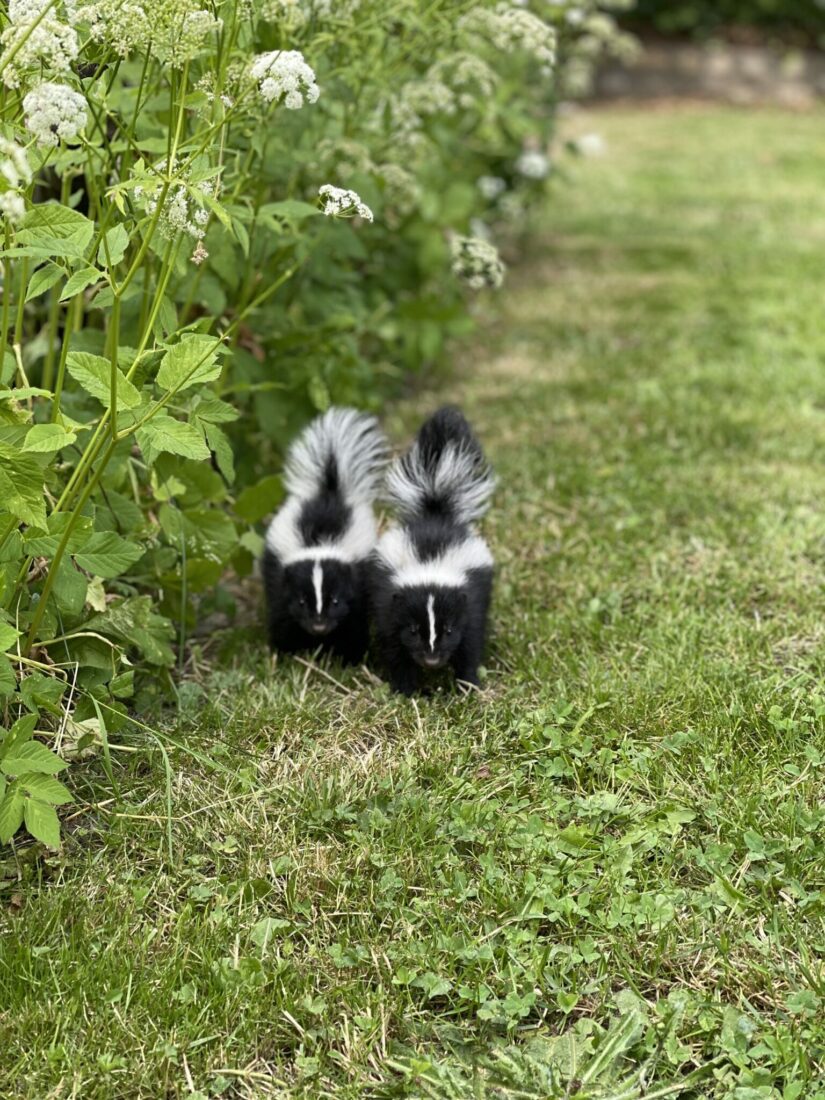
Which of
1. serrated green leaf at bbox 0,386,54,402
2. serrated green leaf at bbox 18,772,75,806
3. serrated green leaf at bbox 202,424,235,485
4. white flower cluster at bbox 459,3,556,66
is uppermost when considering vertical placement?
white flower cluster at bbox 459,3,556,66

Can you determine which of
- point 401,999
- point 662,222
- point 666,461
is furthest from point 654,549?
point 662,222

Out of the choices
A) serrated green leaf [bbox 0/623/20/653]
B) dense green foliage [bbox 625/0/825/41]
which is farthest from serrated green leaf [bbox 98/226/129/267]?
dense green foliage [bbox 625/0/825/41]

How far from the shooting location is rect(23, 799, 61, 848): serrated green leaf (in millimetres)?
2410

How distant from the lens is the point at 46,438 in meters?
2.47

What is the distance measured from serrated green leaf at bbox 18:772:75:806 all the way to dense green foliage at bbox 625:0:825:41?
17.5 metres

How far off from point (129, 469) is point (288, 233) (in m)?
0.99

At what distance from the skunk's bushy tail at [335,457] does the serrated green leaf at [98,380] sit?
1322 millimetres

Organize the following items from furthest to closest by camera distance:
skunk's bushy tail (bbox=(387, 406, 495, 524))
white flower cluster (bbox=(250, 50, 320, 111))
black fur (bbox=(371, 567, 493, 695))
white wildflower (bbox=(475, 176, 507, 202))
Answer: white wildflower (bbox=(475, 176, 507, 202)), skunk's bushy tail (bbox=(387, 406, 495, 524)), black fur (bbox=(371, 567, 493, 695)), white flower cluster (bbox=(250, 50, 320, 111))

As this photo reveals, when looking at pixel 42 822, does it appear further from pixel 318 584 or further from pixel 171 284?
pixel 171 284

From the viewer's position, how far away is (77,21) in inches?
96.5

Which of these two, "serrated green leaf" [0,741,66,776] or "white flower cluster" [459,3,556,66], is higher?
"white flower cluster" [459,3,556,66]

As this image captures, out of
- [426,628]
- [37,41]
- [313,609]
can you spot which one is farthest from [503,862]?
[37,41]

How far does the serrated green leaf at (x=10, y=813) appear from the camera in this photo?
2.43 metres

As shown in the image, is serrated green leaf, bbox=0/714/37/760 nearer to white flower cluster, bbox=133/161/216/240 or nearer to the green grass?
the green grass
